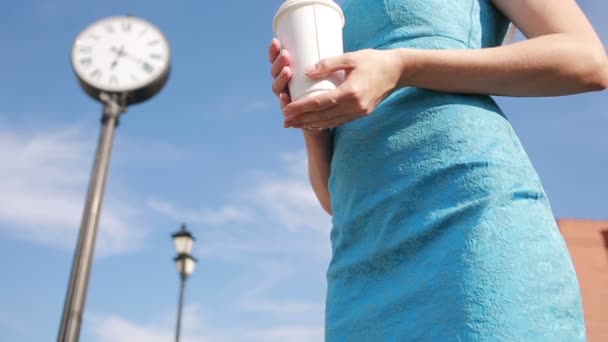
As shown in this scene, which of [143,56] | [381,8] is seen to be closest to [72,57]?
[143,56]

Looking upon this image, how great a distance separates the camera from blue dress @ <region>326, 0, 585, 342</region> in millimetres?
774

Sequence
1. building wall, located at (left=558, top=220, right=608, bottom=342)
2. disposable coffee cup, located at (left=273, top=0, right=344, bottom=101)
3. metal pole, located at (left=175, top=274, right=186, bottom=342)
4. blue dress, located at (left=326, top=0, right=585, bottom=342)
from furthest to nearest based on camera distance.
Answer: metal pole, located at (left=175, top=274, right=186, bottom=342), building wall, located at (left=558, top=220, right=608, bottom=342), disposable coffee cup, located at (left=273, top=0, right=344, bottom=101), blue dress, located at (left=326, top=0, right=585, bottom=342)

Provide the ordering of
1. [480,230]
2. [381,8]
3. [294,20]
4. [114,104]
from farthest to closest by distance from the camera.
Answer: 1. [114,104]
2. [381,8]
3. [294,20]
4. [480,230]

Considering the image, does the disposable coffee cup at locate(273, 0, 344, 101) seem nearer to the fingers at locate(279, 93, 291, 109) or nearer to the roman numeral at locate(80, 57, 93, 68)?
the fingers at locate(279, 93, 291, 109)

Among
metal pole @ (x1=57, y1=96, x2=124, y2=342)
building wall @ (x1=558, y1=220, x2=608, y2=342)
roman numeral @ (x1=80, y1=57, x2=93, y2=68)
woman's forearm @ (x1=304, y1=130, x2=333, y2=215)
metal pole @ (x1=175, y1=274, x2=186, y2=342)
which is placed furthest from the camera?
metal pole @ (x1=175, y1=274, x2=186, y2=342)

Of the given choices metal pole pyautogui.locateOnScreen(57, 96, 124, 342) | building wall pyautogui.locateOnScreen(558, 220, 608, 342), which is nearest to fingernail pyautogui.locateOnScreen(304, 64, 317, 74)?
building wall pyautogui.locateOnScreen(558, 220, 608, 342)

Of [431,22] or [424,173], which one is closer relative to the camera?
[424,173]

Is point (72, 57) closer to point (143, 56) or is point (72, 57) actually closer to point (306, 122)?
point (143, 56)

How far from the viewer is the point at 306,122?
2.88 ft

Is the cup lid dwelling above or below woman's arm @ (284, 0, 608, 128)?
above

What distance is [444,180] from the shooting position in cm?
88

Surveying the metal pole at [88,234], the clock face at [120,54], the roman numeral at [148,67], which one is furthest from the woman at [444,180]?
the roman numeral at [148,67]

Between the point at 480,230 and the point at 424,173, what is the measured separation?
0.43 ft

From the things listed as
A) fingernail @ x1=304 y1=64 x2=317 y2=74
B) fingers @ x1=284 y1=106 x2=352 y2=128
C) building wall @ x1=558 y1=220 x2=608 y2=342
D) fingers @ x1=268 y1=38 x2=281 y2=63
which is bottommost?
fingers @ x1=284 y1=106 x2=352 y2=128
